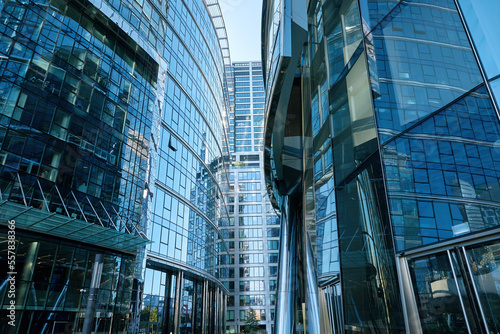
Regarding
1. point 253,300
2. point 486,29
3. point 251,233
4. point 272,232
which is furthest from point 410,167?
point 251,233

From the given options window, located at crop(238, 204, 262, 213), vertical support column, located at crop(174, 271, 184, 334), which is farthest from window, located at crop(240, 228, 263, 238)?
vertical support column, located at crop(174, 271, 184, 334)

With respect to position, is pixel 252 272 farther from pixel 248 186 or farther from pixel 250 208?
pixel 248 186

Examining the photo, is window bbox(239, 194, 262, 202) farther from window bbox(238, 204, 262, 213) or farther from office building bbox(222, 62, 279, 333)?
window bbox(238, 204, 262, 213)

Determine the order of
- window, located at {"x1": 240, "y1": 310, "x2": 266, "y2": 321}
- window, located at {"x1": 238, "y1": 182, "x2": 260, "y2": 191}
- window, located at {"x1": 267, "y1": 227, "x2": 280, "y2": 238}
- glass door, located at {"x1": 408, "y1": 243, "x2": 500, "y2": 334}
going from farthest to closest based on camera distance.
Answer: window, located at {"x1": 238, "y1": 182, "x2": 260, "y2": 191} → window, located at {"x1": 267, "y1": 227, "x2": 280, "y2": 238} → window, located at {"x1": 240, "y1": 310, "x2": 266, "y2": 321} → glass door, located at {"x1": 408, "y1": 243, "x2": 500, "y2": 334}

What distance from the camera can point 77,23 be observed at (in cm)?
2091

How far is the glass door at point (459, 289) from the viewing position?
15.6ft

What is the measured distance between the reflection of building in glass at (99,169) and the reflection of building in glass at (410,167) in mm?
8222

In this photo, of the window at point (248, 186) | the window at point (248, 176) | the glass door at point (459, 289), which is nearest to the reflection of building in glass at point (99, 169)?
the glass door at point (459, 289)

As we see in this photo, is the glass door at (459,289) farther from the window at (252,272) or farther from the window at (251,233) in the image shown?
the window at (251,233)

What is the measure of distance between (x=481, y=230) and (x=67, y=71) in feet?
69.7

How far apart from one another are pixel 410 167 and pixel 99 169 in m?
19.0

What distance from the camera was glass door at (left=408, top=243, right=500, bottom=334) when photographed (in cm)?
475

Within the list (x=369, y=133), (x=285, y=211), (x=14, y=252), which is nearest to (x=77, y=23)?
(x=14, y=252)

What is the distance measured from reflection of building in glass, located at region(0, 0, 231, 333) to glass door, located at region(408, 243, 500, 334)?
9312 mm
